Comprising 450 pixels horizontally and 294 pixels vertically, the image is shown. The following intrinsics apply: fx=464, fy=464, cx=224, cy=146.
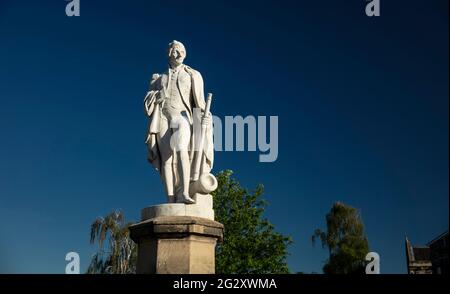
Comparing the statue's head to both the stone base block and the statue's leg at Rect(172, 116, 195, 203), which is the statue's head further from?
the stone base block

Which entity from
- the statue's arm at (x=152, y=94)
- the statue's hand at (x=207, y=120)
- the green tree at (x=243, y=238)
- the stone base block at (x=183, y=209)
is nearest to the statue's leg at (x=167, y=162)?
the stone base block at (x=183, y=209)

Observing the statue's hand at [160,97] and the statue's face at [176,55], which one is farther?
the statue's face at [176,55]

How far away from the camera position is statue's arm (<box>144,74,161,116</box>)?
30.8ft

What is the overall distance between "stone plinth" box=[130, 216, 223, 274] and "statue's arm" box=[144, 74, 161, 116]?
7.69 ft

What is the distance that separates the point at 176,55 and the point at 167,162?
2411mm

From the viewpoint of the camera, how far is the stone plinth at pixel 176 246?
802 centimetres

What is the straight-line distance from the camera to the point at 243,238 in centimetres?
3192

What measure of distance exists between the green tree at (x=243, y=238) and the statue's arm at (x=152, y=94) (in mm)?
21596

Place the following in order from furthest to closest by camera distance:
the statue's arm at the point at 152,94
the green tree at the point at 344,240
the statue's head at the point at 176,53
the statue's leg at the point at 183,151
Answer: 1. the green tree at the point at 344,240
2. the statue's head at the point at 176,53
3. the statue's arm at the point at 152,94
4. the statue's leg at the point at 183,151

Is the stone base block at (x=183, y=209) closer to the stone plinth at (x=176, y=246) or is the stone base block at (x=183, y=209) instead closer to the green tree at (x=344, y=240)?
the stone plinth at (x=176, y=246)

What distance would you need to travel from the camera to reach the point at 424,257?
187ft

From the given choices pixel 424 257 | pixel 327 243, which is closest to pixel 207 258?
pixel 327 243

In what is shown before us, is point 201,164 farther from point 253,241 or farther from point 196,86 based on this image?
point 253,241

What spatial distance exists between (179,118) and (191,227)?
230 centimetres
